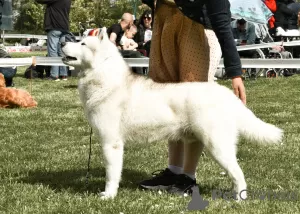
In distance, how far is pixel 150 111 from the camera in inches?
162

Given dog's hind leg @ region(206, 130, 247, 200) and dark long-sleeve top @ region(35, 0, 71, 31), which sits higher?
dog's hind leg @ region(206, 130, 247, 200)

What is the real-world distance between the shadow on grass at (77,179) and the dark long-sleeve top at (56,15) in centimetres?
951

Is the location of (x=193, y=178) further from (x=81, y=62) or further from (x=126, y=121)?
(x=81, y=62)

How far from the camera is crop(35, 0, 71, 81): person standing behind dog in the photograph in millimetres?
14477

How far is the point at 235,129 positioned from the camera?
13.3ft

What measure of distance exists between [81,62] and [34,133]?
3.53 metres

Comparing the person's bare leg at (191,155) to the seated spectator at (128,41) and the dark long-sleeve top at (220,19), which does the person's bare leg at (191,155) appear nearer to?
the dark long-sleeve top at (220,19)

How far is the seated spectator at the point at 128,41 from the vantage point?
14.1 m

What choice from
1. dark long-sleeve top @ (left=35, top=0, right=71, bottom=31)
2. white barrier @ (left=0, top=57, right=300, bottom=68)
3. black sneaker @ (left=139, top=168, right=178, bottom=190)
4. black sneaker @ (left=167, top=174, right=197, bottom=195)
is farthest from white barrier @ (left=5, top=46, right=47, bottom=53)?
black sneaker @ (left=167, top=174, right=197, bottom=195)

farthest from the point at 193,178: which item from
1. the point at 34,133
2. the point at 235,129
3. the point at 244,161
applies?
the point at 34,133

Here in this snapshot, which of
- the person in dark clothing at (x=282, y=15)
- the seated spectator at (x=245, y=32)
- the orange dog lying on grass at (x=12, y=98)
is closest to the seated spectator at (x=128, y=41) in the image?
the seated spectator at (x=245, y=32)

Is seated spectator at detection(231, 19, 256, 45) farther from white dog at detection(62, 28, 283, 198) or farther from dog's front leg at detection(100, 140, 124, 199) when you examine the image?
dog's front leg at detection(100, 140, 124, 199)

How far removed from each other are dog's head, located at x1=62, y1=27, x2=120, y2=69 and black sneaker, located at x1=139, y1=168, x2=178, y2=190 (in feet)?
3.69

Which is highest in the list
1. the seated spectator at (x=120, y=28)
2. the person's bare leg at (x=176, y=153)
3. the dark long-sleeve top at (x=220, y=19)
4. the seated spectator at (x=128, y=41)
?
the dark long-sleeve top at (x=220, y=19)
